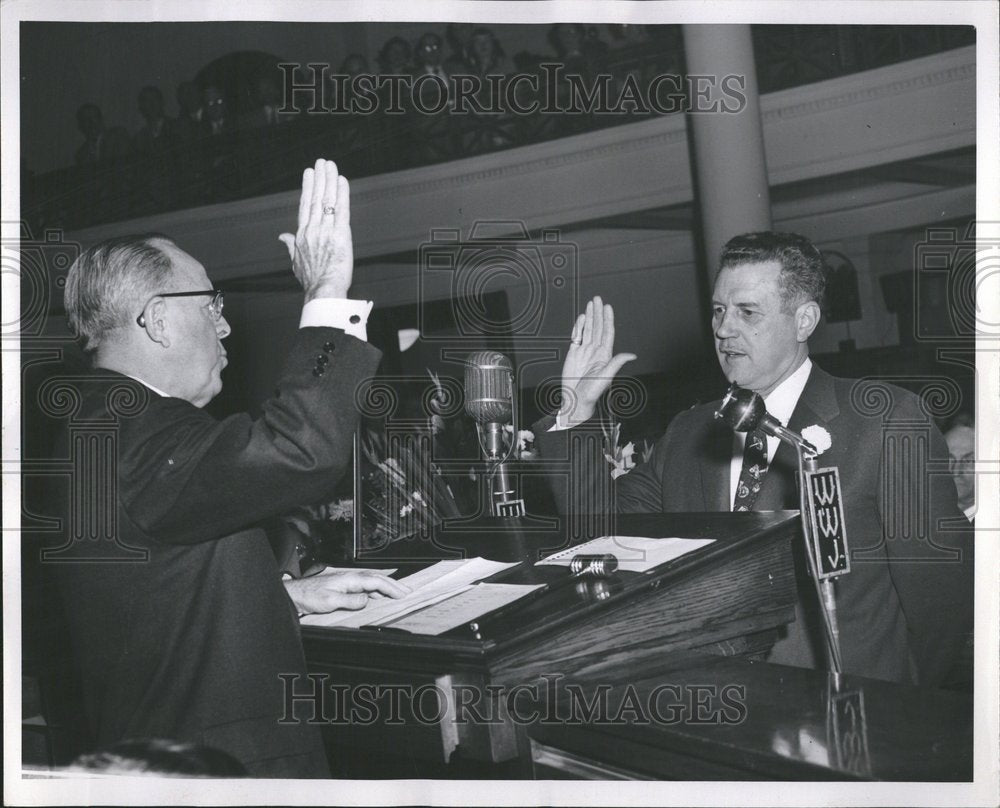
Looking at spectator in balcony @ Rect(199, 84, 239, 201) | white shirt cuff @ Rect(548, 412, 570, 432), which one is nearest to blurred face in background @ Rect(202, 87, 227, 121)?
spectator in balcony @ Rect(199, 84, 239, 201)

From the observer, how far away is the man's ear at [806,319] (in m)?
2.68

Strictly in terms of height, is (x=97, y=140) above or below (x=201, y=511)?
above

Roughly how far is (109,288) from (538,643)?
1.12 metres

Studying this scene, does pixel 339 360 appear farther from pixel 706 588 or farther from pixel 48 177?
pixel 48 177

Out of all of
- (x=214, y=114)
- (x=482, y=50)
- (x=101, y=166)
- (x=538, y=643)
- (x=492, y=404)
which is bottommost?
(x=538, y=643)

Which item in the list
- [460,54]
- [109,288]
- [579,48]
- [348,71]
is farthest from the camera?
[579,48]

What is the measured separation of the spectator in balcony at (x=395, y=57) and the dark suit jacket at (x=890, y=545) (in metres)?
2.83

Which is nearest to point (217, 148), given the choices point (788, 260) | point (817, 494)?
point (788, 260)

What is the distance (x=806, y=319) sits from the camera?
107 inches

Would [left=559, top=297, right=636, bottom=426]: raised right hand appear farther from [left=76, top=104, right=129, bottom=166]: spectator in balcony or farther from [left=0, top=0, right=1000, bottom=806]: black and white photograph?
[left=76, top=104, right=129, bottom=166]: spectator in balcony

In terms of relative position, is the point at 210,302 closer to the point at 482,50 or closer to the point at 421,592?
the point at 421,592

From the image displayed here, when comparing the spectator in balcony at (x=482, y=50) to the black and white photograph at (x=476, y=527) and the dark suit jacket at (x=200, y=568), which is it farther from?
the dark suit jacket at (x=200, y=568)

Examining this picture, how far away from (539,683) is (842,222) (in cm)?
582

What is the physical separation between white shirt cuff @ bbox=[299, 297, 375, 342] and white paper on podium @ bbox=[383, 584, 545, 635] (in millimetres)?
500
